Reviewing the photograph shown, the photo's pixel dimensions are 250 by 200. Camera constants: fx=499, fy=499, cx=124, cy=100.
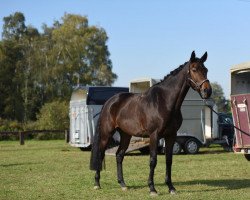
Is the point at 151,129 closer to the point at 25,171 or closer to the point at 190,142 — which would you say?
the point at 25,171

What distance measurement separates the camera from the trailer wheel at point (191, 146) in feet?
71.9

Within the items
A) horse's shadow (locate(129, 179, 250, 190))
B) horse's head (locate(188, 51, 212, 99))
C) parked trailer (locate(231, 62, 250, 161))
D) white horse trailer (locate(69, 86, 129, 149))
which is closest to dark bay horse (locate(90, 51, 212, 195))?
horse's head (locate(188, 51, 212, 99))

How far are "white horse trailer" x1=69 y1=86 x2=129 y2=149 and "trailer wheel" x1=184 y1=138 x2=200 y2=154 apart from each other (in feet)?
14.5

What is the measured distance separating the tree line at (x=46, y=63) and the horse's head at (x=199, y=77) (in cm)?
4716

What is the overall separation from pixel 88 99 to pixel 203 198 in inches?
608

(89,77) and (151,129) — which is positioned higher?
(89,77)

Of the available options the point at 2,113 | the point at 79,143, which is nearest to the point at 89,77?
the point at 2,113

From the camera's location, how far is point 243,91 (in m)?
15.3

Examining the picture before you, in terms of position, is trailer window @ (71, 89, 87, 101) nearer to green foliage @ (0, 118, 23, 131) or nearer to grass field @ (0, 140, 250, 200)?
grass field @ (0, 140, 250, 200)

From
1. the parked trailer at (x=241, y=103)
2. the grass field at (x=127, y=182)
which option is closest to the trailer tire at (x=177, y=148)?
the grass field at (x=127, y=182)

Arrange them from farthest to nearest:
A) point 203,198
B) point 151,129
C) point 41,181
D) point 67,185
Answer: point 41,181
point 67,185
point 151,129
point 203,198

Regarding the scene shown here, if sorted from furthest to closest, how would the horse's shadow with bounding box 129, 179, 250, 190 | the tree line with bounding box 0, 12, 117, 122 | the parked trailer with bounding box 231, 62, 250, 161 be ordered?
1. the tree line with bounding box 0, 12, 117, 122
2. the parked trailer with bounding box 231, 62, 250, 161
3. the horse's shadow with bounding box 129, 179, 250, 190

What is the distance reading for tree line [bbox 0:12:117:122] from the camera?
57438mm

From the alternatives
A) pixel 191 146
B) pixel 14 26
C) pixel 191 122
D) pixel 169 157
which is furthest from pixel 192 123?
pixel 14 26
